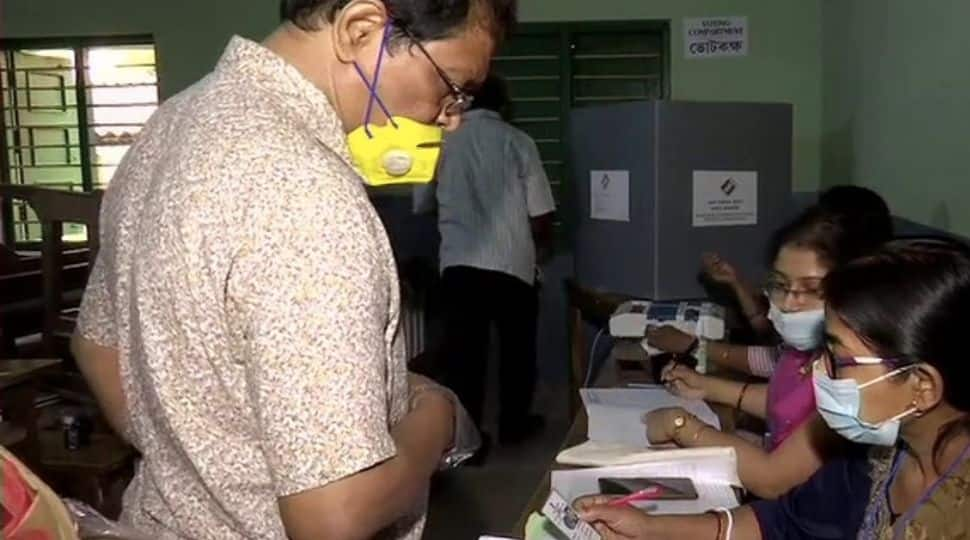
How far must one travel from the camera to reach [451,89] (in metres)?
0.88

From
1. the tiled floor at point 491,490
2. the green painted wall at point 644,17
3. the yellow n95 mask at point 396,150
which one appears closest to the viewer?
the yellow n95 mask at point 396,150

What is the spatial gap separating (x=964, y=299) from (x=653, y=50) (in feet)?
10.9

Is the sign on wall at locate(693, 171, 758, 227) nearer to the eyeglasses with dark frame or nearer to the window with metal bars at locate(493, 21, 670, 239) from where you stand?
the window with metal bars at locate(493, 21, 670, 239)

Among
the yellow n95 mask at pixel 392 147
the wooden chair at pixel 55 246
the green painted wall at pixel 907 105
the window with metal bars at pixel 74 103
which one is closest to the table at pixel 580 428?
the yellow n95 mask at pixel 392 147

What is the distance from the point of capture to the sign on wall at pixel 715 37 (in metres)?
4.24

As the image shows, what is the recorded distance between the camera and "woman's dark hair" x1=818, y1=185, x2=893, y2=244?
73.0 inches

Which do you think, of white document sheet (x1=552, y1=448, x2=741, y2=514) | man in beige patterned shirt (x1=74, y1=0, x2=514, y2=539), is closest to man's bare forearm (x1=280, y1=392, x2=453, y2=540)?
man in beige patterned shirt (x1=74, y1=0, x2=514, y2=539)

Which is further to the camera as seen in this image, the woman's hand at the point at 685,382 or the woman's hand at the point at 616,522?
the woman's hand at the point at 685,382

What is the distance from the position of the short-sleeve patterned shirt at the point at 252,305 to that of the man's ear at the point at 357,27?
4 cm

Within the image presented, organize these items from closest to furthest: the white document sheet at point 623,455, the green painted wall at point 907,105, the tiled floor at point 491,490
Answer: the white document sheet at point 623,455 < the green painted wall at point 907,105 < the tiled floor at point 491,490

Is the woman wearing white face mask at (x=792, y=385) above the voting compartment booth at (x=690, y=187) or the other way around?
the other way around

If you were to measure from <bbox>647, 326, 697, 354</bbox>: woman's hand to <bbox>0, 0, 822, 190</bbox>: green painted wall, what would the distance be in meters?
2.07

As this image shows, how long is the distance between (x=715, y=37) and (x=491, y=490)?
221 cm

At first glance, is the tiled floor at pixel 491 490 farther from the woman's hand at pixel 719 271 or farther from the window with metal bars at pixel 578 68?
the window with metal bars at pixel 578 68
